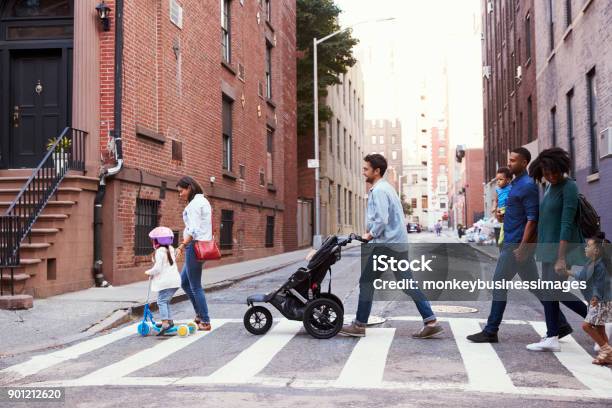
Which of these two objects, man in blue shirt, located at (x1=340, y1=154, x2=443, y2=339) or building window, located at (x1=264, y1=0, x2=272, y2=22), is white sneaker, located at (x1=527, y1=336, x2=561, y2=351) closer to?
man in blue shirt, located at (x1=340, y1=154, x2=443, y2=339)

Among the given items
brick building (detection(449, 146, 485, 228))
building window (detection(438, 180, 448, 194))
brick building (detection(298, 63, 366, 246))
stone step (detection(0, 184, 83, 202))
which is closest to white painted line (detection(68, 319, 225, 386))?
stone step (detection(0, 184, 83, 202))

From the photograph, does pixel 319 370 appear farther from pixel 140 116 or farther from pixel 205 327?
pixel 140 116

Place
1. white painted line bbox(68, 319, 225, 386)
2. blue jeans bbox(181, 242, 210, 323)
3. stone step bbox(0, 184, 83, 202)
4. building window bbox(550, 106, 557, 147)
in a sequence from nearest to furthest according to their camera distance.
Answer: white painted line bbox(68, 319, 225, 386) < blue jeans bbox(181, 242, 210, 323) < stone step bbox(0, 184, 83, 202) < building window bbox(550, 106, 557, 147)

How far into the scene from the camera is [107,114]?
1269 cm

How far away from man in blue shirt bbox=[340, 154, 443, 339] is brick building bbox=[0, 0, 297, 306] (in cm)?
556

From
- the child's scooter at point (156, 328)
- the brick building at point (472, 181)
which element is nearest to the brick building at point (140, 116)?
the child's scooter at point (156, 328)

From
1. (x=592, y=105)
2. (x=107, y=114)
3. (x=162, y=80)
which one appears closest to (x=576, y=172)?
(x=592, y=105)

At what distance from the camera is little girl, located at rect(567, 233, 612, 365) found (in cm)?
580

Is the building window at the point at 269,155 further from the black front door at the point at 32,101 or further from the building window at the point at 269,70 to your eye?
the black front door at the point at 32,101

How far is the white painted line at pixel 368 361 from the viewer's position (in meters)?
5.28

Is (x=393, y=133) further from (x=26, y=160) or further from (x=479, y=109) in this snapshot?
(x=26, y=160)

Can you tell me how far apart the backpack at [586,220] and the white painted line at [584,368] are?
3.71ft

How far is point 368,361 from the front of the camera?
606 centimetres

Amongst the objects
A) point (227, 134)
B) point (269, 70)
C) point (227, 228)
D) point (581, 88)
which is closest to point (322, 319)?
point (581, 88)
